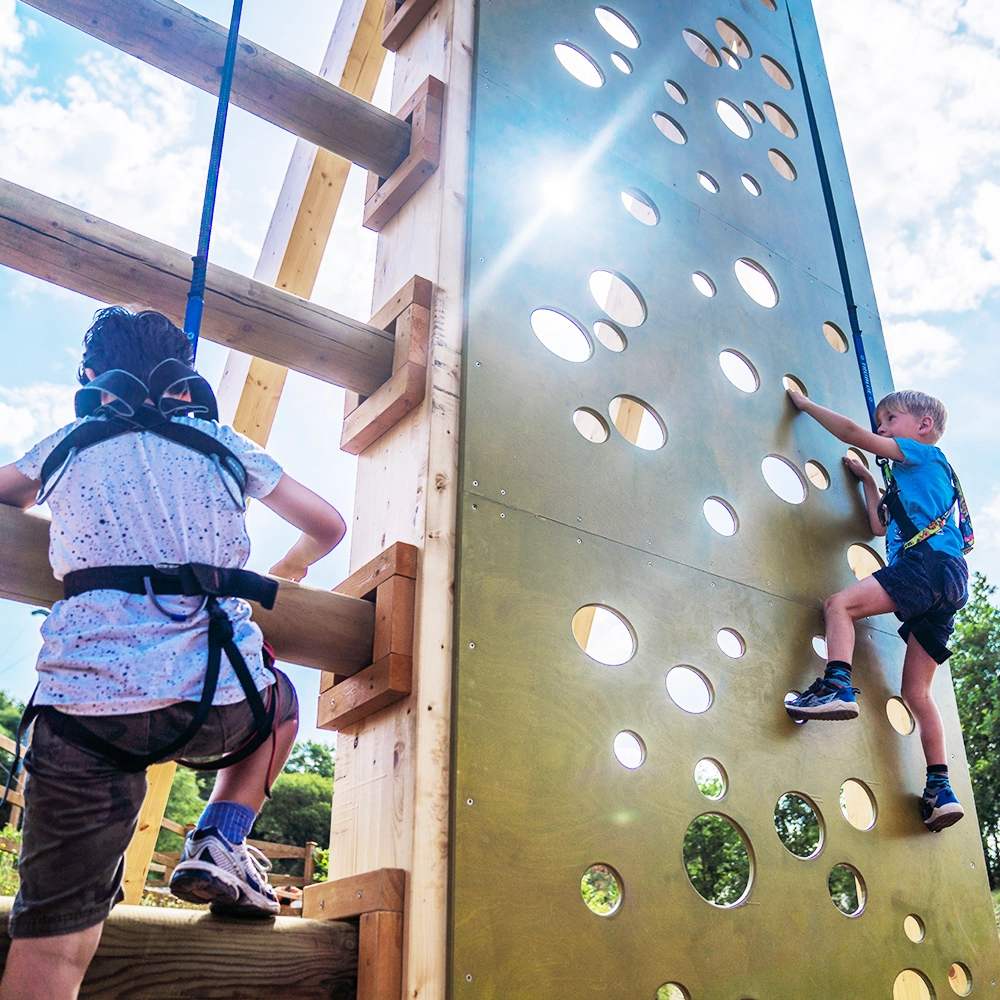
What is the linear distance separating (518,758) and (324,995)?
710 millimetres

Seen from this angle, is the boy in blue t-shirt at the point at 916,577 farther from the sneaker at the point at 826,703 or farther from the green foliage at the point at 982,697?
the green foliage at the point at 982,697

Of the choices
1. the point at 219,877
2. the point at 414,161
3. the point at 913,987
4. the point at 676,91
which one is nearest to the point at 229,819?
the point at 219,877

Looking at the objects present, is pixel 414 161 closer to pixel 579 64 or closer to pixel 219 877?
pixel 579 64

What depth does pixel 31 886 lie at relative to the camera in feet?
5.50

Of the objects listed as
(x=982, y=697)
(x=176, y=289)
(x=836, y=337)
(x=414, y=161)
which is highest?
(x=982, y=697)

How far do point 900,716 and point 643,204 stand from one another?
230 centimetres

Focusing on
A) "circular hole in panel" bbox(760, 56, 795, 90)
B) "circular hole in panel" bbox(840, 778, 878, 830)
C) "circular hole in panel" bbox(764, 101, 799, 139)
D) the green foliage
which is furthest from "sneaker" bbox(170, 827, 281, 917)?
the green foliage

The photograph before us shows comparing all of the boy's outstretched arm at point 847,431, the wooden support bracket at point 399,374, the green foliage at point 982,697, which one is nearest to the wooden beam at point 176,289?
the wooden support bracket at point 399,374

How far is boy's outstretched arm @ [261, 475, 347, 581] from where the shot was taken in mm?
2270

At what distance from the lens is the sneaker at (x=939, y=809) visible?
345 centimetres

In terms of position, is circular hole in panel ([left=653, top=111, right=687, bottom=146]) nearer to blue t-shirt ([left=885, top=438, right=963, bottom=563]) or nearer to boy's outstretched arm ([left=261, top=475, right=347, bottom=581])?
blue t-shirt ([left=885, top=438, right=963, bottom=563])

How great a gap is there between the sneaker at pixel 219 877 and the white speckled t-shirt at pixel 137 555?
1.03 ft

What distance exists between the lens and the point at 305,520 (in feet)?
7.59

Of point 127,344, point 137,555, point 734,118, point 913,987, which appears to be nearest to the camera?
point 137,555
